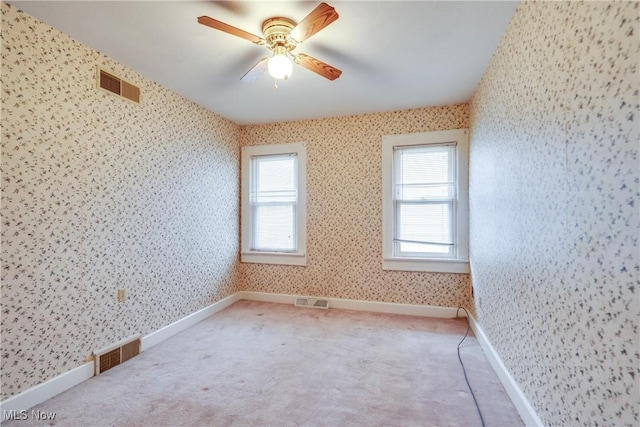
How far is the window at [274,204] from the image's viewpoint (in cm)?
404

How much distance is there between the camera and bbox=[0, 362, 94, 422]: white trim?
5.76 feet

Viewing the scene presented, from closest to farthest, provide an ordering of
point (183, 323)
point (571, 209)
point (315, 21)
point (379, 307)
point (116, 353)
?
Result: point (571, 209)
point (315, 21)
point (116, 353)
point (183, 323)
point (379, 307)

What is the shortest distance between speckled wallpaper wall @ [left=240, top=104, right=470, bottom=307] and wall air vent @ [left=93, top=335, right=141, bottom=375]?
6.16 feet

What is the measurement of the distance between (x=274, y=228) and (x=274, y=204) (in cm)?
35

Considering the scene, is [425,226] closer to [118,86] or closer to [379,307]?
[379,307]

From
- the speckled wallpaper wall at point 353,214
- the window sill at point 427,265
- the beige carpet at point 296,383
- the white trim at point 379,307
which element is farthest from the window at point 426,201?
the beige carpet at point 296,383

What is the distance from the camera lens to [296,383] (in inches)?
84.0

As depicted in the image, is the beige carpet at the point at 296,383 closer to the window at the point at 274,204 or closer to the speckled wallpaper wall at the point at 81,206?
the speckled wallpaper wall at the point at 81,206

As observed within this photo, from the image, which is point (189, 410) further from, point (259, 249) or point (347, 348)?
point (259, 249)

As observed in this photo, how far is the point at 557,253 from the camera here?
4.44ft

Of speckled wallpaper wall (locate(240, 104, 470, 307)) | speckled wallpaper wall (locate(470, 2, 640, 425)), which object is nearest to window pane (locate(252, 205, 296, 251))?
speckled wallpaper wall (locate(240, 104, 470, 307))

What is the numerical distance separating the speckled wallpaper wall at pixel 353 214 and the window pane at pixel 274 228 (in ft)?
0.92

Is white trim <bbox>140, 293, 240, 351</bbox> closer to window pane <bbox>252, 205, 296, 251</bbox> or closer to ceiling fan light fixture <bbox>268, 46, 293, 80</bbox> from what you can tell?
window pane <bbox>252, 205, 296, 251</bbox>

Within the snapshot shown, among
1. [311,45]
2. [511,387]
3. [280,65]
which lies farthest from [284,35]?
[511,387]
